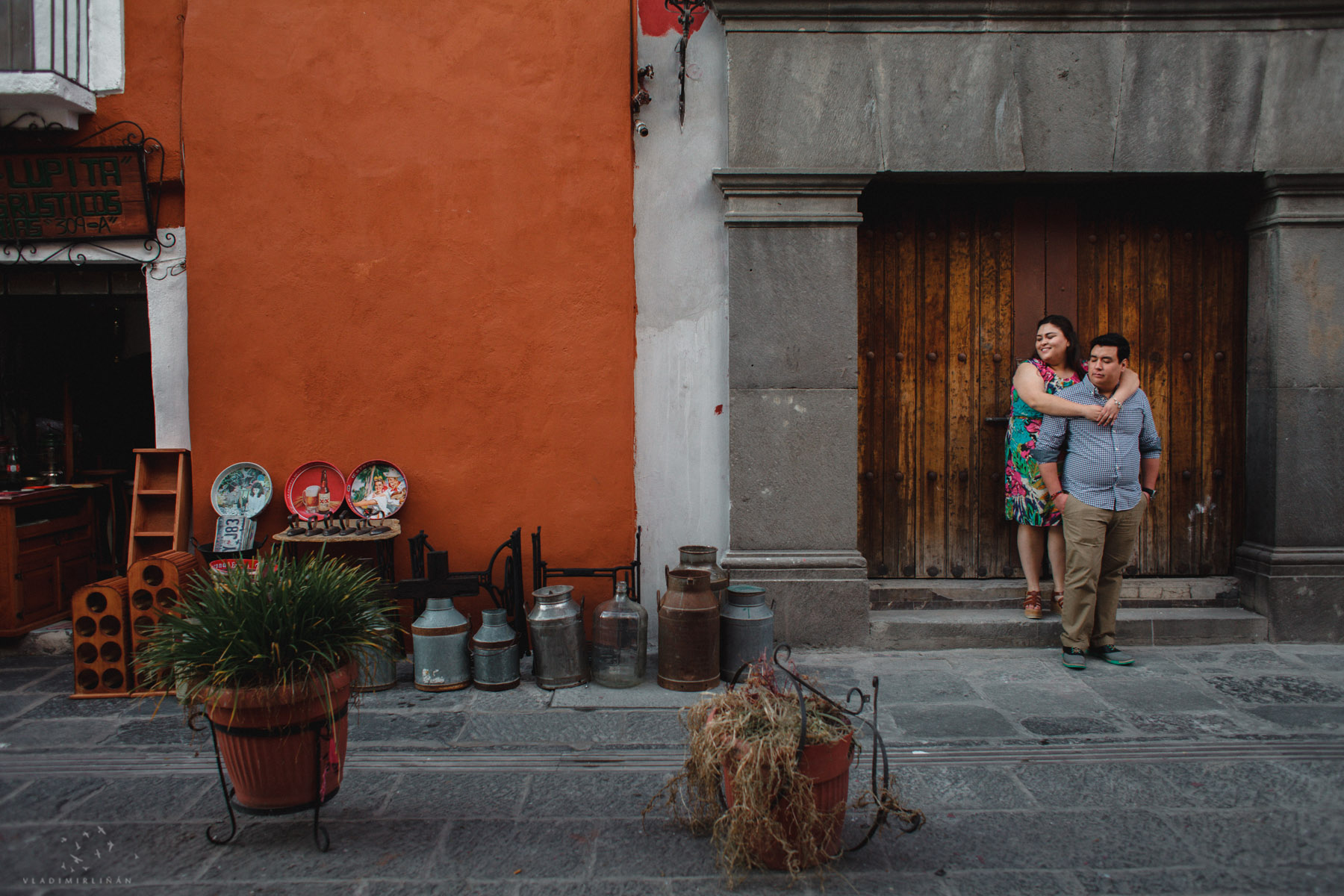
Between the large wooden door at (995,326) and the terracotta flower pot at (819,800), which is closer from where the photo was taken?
the terracotta flower pot at (819,800)

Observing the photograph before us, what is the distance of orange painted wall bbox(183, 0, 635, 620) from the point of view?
5262mm

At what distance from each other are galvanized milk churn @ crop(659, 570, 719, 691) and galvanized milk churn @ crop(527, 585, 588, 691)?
48 centimetres

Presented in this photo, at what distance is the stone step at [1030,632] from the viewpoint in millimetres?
5285

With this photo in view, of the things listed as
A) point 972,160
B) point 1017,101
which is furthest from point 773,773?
point 1017,101

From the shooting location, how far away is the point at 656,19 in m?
5.32

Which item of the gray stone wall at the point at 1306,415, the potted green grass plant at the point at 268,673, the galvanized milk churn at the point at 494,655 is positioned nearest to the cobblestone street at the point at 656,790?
the galvanized milk churn at the point at 494,655

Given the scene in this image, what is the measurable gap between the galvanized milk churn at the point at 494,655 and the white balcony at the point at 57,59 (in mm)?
4059

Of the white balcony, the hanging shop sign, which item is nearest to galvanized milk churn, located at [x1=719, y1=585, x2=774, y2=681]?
the hanging shop sign

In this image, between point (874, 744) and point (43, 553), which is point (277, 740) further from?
point (43, 553)

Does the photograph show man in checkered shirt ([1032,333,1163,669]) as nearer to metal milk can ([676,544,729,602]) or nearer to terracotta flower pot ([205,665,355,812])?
metal milk can ([676,544,729,602])

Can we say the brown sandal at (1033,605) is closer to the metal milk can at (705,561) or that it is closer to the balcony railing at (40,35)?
the metal milk can at (705,561)

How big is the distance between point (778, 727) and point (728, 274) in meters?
3.26

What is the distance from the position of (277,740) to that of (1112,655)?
4.47 meters

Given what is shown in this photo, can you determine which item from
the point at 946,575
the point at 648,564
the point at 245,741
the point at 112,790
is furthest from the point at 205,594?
the point at 946,575
